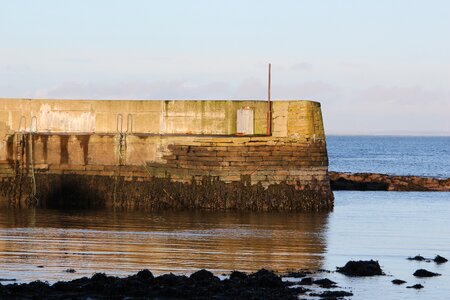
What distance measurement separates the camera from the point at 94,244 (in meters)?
19.6

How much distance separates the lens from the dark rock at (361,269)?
53.6 ft

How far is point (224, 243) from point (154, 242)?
132 cm

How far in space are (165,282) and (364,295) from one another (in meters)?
2.74

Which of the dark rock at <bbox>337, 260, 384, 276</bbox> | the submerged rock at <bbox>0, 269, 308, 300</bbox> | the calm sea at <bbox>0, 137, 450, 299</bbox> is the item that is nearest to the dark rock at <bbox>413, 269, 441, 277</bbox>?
the calm sea at <bbox>0, 137, 450, 299</bbox>

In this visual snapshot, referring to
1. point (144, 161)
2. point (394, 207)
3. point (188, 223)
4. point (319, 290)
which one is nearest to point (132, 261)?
point (319, 290)

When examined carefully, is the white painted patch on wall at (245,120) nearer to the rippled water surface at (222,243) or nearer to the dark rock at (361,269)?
the rippled water surface at (222,243)

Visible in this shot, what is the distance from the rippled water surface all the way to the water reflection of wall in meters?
0.02

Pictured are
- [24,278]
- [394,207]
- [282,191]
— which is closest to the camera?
[24,278]

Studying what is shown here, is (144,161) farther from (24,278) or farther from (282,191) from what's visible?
(24,278)

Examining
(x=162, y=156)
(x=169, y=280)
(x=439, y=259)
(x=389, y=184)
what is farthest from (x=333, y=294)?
(x=389, y=184)

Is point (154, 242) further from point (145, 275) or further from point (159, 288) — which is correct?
point (159, 288)

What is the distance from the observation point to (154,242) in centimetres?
2012

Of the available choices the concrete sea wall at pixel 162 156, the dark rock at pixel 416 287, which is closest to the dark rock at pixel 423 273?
the dark rock at pixel 416 287

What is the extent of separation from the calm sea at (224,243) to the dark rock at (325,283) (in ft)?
0.67
